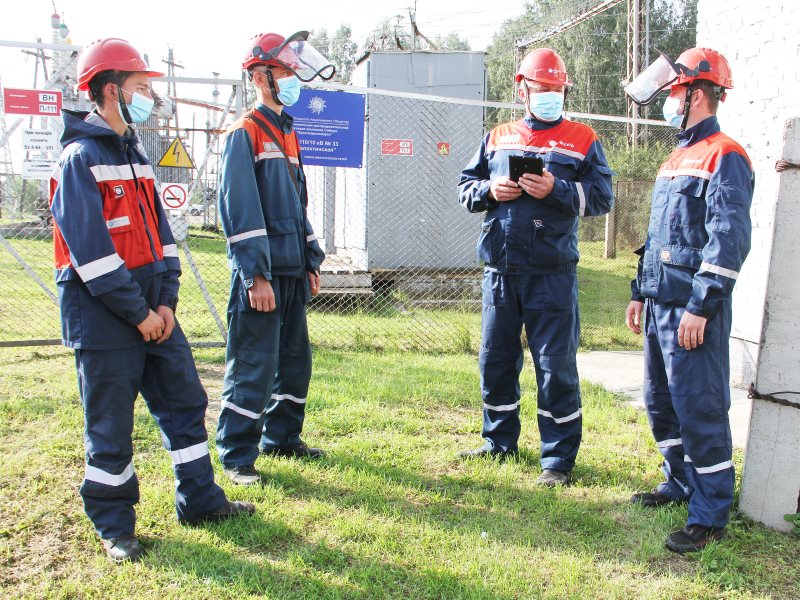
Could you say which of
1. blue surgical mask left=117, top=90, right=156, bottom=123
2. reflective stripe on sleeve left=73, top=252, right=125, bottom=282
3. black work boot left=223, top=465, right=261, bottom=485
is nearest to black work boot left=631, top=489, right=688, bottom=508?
black work boot left=223, top=465, right=261, bottom=485

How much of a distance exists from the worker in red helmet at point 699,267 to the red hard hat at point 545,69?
54cm

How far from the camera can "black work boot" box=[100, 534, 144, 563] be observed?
292 centimetres

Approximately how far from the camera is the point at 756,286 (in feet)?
19.8

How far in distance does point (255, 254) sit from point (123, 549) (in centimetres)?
154

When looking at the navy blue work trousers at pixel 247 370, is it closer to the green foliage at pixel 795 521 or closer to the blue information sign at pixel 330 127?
the green foliage at pixel 795 521

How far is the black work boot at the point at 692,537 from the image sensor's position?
3107mm

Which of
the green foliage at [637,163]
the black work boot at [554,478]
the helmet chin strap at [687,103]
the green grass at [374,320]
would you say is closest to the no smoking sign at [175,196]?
the green grass at [374,320]

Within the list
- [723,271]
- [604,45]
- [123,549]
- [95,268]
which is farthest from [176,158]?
[604,45]

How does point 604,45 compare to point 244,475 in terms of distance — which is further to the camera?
point 604,45

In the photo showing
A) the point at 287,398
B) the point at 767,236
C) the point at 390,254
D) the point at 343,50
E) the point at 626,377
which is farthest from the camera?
the point at 343,50

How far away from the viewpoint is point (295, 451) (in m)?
4.17

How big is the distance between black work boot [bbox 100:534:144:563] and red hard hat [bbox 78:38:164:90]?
6.66 ft

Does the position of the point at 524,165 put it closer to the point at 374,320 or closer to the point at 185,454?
the point at 185,454

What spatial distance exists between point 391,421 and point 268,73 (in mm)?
2471
